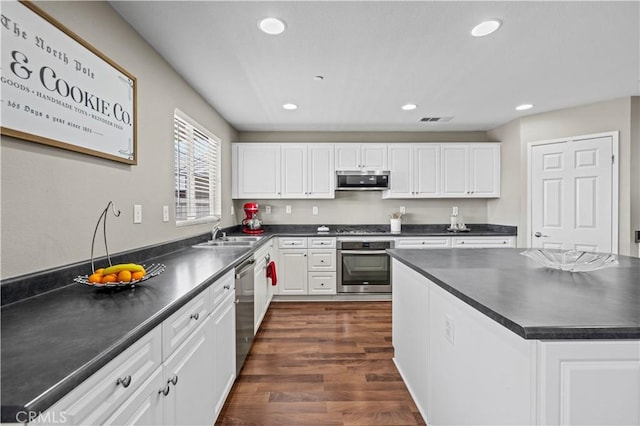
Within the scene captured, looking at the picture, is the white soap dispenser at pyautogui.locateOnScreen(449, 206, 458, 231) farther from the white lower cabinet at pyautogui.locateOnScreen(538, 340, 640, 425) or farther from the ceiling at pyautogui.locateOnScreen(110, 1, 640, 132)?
the white lower cabinet at pyautogui.locateOnScreen(538, 340, 640, 425)

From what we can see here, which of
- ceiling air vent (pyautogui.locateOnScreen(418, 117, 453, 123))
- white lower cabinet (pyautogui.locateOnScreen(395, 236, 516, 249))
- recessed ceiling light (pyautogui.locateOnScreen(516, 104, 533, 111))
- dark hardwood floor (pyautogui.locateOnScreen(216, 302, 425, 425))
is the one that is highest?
ceiling air vent (pyautogui.locateOnScreen(418, 117, 453, 123))

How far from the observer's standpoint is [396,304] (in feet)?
7.76

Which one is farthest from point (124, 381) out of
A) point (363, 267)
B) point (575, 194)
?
point (575, 194)

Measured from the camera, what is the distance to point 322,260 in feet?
13.5

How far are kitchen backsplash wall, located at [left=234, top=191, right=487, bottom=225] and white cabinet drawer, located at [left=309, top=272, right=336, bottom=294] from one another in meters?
0.96

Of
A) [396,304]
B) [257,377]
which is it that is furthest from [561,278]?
[257,377]

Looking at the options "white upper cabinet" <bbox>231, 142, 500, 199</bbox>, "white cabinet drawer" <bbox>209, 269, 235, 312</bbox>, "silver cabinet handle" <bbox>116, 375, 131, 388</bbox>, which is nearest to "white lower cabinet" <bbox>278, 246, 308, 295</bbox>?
"white upper cabinet" <bbox>231, 142, 500, 199</bbox>

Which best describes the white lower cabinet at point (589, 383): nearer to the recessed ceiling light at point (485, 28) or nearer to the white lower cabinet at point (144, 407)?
the white lower cabinet at point (144, 407)

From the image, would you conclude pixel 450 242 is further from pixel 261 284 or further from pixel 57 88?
pixel 57 88

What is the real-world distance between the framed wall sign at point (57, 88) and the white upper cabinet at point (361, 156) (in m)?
3.01

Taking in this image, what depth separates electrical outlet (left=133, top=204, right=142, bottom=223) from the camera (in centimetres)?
194

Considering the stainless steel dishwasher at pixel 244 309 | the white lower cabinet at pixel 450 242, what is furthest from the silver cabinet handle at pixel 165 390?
the white lower cabinet at pixel 450 242

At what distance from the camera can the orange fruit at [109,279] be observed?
1288 millimetres

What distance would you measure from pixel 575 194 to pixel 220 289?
4.19m
